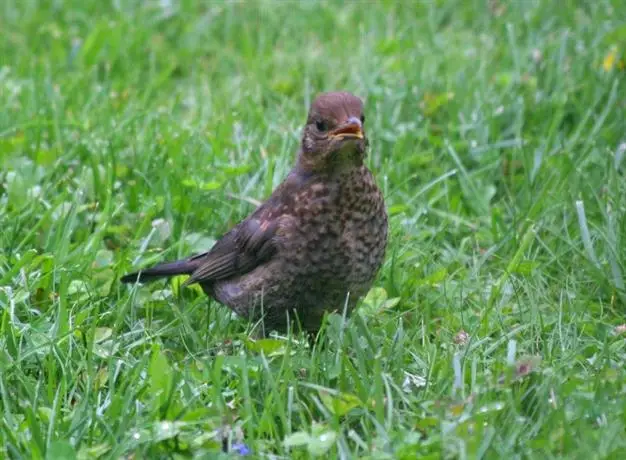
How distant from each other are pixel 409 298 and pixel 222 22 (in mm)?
Answer: 3280

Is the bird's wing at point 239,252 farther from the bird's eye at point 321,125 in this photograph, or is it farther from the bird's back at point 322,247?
the bird's eye at point 321,125

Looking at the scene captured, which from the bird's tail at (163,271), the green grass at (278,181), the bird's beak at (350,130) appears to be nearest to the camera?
the green grass at (278,181)

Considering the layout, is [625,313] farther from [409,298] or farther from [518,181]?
[518,181]

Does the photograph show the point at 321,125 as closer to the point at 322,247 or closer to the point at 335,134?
the point at 335,134

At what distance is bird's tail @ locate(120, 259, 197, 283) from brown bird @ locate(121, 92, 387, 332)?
35cm

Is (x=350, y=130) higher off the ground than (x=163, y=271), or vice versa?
(x=350, y=130)

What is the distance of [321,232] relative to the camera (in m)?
4.22

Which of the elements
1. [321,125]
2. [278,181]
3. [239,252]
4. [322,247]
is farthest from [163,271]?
[278,181]

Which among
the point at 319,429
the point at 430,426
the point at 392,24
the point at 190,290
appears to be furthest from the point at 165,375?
the point at 392,24

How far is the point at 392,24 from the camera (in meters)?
7.22

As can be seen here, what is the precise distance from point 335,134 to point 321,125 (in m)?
0.09

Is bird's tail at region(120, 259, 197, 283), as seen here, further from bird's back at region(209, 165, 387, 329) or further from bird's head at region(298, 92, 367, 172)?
bird's head at region(298, 92, 367, 172)

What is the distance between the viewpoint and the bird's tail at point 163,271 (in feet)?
15.2

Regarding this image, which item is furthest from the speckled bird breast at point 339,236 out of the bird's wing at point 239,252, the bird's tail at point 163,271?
the bird's tail at point 163,271
